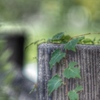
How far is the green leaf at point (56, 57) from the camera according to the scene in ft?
4.05

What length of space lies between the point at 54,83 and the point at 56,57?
11 cm

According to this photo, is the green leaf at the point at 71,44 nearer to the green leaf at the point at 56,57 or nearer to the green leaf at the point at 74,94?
the green leaf at the point at 56,57

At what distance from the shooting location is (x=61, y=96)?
127cm

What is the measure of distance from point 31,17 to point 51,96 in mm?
5624

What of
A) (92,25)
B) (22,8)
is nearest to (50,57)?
(92,25)

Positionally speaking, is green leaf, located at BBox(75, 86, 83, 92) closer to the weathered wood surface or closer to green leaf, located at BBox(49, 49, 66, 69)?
the weathered wood surface

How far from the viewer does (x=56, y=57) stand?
123 centimetres

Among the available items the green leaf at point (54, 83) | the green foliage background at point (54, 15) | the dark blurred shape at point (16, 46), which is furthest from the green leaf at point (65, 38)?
the green foliage background at point (54, 15)

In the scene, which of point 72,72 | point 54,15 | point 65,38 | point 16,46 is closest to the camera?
point 72,72

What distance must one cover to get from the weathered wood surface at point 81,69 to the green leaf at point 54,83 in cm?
2

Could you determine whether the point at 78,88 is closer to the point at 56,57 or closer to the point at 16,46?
the point at 56,57

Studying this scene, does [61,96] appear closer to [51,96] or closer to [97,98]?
[51,96]

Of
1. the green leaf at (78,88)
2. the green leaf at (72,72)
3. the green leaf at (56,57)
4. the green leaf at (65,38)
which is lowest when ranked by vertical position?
the green leaf at (78,88)

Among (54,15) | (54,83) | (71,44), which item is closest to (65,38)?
(71,44)
